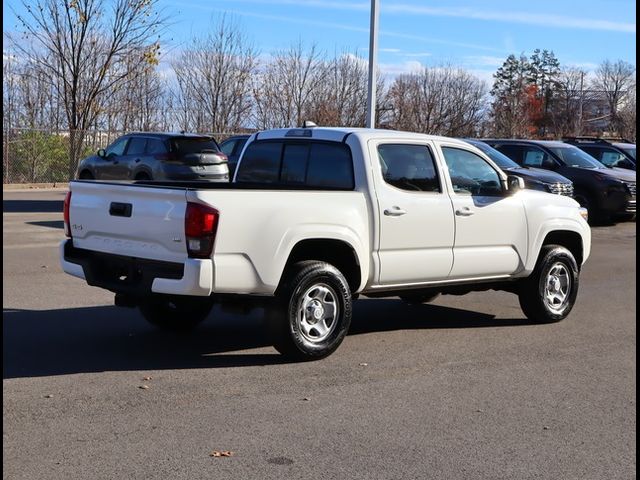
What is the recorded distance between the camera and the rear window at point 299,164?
8258 millimetres

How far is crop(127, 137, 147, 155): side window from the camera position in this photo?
20.7m

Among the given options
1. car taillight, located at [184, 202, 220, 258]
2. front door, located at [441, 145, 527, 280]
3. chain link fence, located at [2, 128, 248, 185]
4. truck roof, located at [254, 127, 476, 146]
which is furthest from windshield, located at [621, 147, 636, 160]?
car taillight, located at [184, 202, 220, 258]

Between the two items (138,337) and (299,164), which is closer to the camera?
(138,337)

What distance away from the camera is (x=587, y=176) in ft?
69.2

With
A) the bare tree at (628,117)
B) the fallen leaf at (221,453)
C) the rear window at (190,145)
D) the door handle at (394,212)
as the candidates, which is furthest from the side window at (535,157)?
the bare tree at (628,117)

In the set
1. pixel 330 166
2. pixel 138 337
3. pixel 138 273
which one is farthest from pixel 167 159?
pixel 138 273

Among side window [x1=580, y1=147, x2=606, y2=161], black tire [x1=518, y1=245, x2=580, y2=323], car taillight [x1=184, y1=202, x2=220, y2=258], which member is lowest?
black tire [x1=518, y1=245, x2=580, y2=323]

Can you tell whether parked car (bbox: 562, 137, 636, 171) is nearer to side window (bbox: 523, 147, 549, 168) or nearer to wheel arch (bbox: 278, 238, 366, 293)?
side window (bbox: 523, 147, 549, 168)

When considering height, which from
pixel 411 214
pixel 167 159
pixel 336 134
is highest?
pixel 336 134

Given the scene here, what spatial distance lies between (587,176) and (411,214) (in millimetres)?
13943

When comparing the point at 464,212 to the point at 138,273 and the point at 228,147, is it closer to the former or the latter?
the point at 138,273

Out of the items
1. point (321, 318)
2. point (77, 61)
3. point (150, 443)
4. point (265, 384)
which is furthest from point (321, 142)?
point (77, 61)

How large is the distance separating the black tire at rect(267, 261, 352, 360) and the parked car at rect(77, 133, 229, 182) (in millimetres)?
12313

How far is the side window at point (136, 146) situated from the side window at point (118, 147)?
0.70 feet
